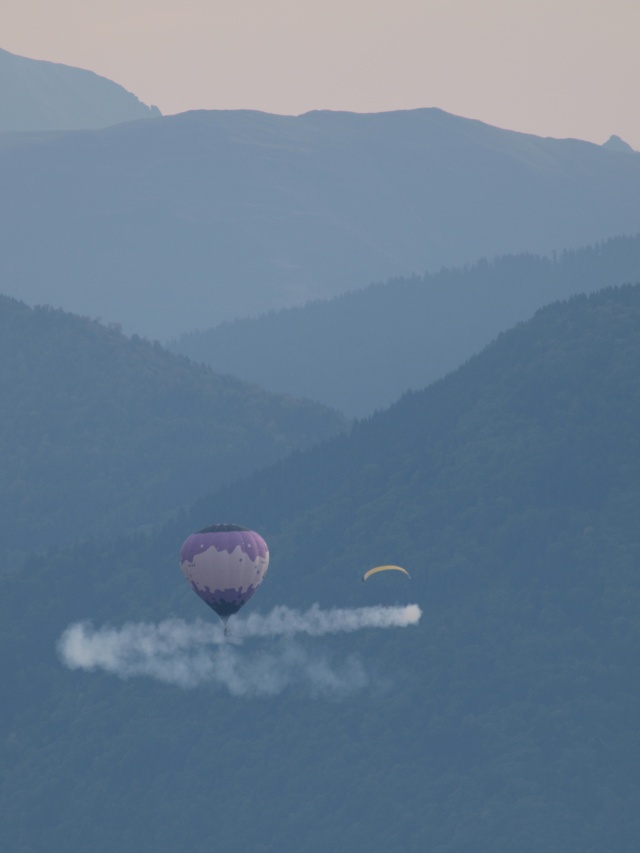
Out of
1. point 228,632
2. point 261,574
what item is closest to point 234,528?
point 261,574

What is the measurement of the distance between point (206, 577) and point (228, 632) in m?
16.8

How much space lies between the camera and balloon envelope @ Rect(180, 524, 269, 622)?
118125 millimetres

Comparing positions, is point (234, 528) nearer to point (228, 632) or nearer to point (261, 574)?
point (261, 574)

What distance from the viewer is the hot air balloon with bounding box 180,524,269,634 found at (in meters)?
118

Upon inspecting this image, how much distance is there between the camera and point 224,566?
11819cm

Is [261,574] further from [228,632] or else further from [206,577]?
[228,632]

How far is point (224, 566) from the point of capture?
388 ft

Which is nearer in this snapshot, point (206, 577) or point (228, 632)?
point (228, 632)

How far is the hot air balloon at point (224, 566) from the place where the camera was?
118 metres

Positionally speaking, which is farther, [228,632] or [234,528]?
[234,528]

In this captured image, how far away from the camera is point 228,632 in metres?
102

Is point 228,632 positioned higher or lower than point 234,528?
lower

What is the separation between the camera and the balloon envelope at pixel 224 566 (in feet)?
388

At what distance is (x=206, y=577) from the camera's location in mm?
118688
